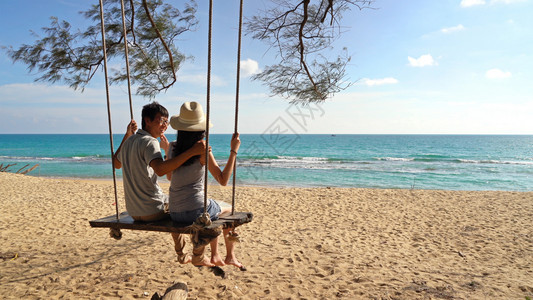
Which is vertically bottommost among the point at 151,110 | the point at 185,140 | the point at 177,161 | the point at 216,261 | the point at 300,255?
the point at 300,255

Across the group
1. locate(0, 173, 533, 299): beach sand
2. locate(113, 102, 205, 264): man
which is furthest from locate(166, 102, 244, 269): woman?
locate(0, 173, 533, 299): beach sand

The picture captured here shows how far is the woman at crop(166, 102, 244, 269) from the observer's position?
2.17 m

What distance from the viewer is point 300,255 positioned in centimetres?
419

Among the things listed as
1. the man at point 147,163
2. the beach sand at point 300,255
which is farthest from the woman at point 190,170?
the beach sand at point 300,255

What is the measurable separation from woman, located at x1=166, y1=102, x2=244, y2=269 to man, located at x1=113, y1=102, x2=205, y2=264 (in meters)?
0.11

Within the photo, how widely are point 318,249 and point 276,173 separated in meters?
12.7

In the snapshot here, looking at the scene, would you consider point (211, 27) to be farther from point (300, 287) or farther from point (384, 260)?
point (384, 260)

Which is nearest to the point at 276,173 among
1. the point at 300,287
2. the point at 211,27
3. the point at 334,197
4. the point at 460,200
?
the point at 334,197

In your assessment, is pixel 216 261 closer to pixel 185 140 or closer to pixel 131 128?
pixel 185 140

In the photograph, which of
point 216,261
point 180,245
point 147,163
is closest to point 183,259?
point 180,245

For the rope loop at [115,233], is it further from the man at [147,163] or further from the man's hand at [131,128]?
the man's hand at [131,128]

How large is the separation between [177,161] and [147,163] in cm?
24

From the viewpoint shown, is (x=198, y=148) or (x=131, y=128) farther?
(x=131, y=128)

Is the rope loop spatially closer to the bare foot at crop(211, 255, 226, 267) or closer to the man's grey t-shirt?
the man's grey t-shirt
